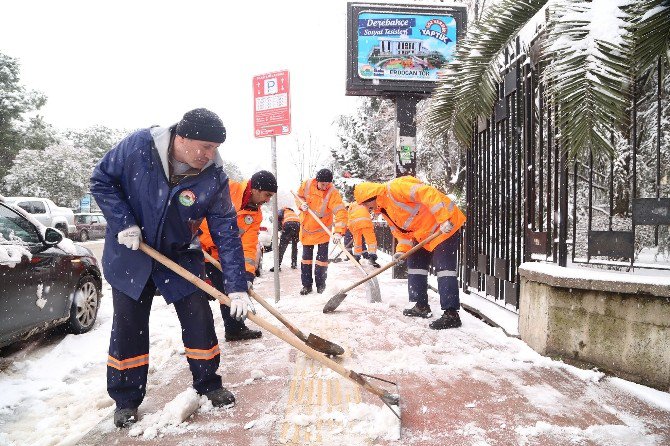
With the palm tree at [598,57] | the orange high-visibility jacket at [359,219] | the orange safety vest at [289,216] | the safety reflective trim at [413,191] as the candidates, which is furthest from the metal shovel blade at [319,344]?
the orange safety vest at [289,216]

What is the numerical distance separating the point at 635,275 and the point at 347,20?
5987 mm

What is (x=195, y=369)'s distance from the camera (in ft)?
8.95

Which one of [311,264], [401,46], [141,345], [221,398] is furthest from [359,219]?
[141,345]

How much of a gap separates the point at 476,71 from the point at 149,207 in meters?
3.09

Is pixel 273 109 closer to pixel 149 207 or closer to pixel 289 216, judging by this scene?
pixel 149 207

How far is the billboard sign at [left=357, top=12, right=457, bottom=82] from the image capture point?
7.36m

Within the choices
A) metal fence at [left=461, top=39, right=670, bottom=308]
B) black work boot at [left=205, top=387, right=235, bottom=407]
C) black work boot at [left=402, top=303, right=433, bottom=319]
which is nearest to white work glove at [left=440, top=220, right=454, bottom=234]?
metal fence at [left=461, top=39, right=670, bottom=308]

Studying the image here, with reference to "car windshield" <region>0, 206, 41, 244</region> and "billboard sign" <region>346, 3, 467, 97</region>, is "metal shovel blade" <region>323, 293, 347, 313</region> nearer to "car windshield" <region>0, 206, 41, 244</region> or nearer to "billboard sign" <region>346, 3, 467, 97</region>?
"car windshield" <region>0, 206, 41, 244</region>

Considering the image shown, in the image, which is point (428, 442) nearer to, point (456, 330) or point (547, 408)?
point (547, 408)

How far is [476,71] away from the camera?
13.4 ft

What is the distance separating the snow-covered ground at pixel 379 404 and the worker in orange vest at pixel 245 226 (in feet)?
0.71

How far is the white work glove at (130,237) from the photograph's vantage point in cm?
246

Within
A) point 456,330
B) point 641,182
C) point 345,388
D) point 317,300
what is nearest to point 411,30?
point 641,182

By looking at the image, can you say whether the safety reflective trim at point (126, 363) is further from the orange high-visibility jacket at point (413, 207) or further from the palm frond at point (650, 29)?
the palm frond at point (650, 29)
